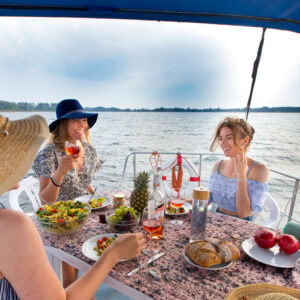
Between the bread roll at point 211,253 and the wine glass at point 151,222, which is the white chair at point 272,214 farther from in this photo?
the wine glass at point 151,222

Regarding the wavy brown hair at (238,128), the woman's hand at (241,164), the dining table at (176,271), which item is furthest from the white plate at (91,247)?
the wavy brown hair at (238,128)

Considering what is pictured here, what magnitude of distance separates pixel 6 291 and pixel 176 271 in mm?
572

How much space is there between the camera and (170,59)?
19609 mm

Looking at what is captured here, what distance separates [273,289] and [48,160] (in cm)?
171

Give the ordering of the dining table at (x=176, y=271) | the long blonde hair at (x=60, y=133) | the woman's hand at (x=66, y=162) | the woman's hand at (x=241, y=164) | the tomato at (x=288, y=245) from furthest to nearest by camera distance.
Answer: the long blonde hair at (x=60, y=133)
the woman's hand at (x=241, y=164)
the woman's hand at (x=66, y=162)
the tomato at (x=288, y=245)
the dining table at (x=176, y=271)

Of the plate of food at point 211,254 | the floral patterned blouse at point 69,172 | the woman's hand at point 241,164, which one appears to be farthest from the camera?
the floral patterned blouse at point 69,172

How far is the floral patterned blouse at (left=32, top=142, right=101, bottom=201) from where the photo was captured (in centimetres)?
180

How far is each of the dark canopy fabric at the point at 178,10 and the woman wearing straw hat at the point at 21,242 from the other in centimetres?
104

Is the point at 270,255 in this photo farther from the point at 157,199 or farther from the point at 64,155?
the point at 64,155

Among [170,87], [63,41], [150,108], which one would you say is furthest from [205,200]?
[170,87]

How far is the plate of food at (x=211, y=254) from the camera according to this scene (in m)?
0.87

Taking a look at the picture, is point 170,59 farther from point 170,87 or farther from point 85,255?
point 85,255

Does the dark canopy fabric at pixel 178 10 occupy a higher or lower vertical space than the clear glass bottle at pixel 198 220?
higher

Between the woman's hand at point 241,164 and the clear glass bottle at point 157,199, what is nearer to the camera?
the clear glass bottle at point 157,199
